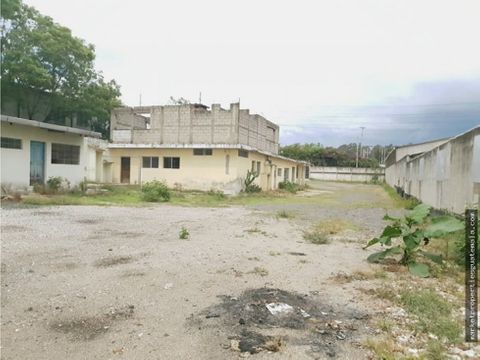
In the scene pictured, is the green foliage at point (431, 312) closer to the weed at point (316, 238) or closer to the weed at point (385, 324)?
the weed at point (385, 324)

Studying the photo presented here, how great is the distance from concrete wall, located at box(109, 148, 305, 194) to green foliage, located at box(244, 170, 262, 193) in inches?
14.0

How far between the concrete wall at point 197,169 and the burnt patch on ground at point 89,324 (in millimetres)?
18308

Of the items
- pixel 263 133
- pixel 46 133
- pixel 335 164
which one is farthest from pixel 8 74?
pixel 335 164

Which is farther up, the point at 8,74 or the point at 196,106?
the point at 8,74

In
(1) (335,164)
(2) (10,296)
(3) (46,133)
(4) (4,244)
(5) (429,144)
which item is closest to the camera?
(2) (10,296)

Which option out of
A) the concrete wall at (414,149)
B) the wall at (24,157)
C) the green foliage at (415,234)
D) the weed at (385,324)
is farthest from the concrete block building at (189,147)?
the weed at (385,324)

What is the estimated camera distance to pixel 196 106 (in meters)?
24.0

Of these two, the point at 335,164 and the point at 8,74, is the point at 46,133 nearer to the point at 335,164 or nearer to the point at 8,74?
the point at 8,74

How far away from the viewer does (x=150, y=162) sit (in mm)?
24688

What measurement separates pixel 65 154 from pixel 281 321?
1657 centimetres

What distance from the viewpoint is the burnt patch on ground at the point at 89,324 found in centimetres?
334

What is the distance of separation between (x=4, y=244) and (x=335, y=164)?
5534 cm

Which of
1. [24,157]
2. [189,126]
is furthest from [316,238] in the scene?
[189,126]

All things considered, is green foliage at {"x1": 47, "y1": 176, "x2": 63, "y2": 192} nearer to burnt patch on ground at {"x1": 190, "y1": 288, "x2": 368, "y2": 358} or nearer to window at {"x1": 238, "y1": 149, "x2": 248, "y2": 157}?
window at {"x1": 238, "y1": 149, "x2": 248, "y2": 157}
